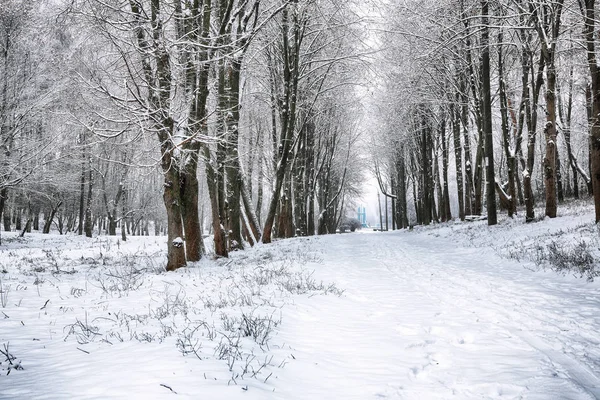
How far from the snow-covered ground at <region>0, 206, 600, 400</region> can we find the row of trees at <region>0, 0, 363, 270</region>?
148 inches

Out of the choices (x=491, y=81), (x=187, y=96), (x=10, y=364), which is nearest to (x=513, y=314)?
(x=10, y=364)

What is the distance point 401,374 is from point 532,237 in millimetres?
9626

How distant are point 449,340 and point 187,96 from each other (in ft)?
28.3

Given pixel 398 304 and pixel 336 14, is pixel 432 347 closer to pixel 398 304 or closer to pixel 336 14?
pixel 398 304

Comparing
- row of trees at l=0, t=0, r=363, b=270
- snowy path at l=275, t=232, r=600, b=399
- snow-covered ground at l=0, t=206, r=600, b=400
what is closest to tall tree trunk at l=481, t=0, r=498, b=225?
row of trees at l=0, t=0, r=363, b=270

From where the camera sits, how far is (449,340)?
3.72 meters

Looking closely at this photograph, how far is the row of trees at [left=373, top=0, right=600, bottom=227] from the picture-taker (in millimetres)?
12203

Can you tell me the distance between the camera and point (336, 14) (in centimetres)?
1509

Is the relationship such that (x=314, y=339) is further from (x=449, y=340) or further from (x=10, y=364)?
(x=10, y=364)

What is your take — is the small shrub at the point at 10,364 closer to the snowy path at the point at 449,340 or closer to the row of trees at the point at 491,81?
the snowy path at the point at 449,340

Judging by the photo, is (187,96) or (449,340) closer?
(449,340)

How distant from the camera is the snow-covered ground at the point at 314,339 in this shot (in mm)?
2520

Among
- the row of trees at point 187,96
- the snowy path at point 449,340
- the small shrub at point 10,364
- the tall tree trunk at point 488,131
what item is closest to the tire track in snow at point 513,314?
the snowy path at point 449,340

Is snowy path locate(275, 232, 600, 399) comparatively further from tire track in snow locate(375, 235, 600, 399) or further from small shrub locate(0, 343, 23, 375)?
small shrub locate(0, 343, 23, 375)
